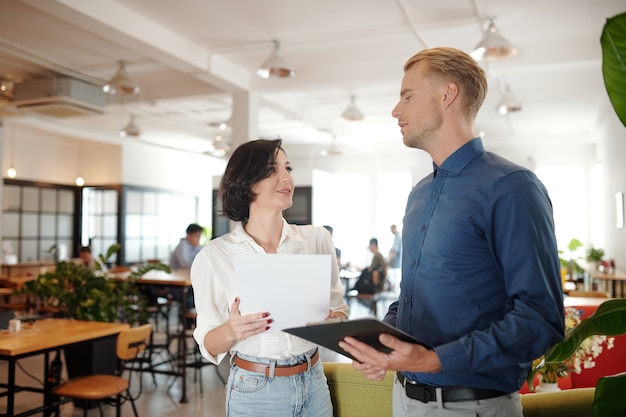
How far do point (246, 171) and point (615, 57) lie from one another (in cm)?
120

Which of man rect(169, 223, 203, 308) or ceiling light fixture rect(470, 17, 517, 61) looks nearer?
ceiling light fixture rect(470, 17, 517, 61)

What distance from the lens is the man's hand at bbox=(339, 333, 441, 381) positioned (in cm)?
127

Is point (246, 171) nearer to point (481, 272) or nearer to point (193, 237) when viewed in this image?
point (481, 272)

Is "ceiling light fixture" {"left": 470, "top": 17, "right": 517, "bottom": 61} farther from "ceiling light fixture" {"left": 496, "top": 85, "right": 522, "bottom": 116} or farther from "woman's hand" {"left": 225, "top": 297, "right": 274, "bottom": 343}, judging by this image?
"woman's hand" {"left": 225, "top": 297, "right": 274, "bottom": 343}

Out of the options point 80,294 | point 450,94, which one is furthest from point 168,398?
point 450,94

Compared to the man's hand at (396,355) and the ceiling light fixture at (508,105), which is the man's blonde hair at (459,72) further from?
the ceiling light fixture at (508,105)

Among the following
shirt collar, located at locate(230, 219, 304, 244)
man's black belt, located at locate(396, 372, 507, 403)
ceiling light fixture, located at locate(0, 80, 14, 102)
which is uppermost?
ceiling light fixture, located at locate(0, 80, 14, 102)

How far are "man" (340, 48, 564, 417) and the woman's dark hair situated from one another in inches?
22.1

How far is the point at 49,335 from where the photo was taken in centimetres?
406

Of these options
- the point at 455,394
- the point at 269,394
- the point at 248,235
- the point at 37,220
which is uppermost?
the point at 37,220

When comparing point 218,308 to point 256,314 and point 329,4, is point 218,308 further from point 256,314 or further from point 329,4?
point 329,4

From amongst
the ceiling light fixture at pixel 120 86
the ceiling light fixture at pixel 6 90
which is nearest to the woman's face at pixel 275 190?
the ceiling light fixture at pixel 120 86

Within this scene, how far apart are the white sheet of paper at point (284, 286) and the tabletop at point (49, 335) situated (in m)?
2.74

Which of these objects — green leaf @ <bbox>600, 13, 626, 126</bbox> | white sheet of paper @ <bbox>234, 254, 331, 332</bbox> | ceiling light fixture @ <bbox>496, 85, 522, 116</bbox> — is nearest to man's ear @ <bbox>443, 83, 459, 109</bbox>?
green leaf @ <bbox>600, 13, 626, 126</bbox>
